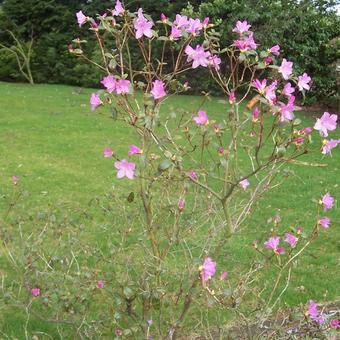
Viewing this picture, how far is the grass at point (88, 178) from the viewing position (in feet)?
13.4

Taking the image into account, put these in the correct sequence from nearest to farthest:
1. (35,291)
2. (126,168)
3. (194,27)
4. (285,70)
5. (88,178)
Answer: (126,168), (285,70), (194,27), (35,291), (88,178)

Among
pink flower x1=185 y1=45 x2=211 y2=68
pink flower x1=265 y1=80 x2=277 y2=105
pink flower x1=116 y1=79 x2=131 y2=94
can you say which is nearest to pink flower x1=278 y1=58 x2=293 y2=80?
pink flower x1=265 y1=80 x2=277 y2=105

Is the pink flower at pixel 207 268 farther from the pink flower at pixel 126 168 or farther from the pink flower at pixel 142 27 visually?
the pink flower at pixel 142 27

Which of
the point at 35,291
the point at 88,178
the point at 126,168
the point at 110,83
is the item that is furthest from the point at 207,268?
the point at 88,178

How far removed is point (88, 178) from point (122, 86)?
4674 millimetres

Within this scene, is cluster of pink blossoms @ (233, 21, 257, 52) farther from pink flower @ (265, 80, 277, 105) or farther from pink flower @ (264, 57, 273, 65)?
pink flower @ (265, 80, 277, 105)

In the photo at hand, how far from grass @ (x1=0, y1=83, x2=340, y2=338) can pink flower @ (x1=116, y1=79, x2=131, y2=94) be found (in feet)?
1.68

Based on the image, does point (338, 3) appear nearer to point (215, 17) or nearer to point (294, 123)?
point (215, 17)

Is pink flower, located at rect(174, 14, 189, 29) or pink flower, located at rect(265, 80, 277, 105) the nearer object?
pink flower, located at rect(265, 80, 277, 105)

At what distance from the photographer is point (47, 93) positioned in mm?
15266

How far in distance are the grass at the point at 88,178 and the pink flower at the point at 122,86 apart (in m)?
0.51

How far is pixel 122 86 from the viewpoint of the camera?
1938mm

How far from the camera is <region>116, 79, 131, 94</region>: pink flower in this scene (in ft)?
6.35

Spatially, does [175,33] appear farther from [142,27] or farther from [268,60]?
[268,60]
